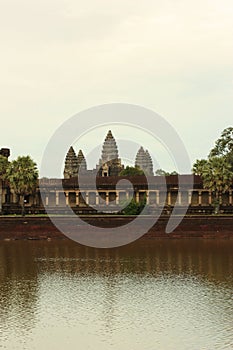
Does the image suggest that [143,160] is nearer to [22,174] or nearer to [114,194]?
[114,194]

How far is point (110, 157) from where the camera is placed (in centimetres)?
13675

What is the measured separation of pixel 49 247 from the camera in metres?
51.0

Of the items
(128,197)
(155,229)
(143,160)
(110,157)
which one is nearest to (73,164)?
(110,157)

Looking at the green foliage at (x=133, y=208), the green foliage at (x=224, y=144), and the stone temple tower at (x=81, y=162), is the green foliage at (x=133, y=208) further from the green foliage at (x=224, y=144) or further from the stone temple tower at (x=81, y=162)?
the stone temple tower at (x=81, y=162)

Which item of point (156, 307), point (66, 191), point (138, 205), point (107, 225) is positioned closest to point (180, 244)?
point (107, 225)

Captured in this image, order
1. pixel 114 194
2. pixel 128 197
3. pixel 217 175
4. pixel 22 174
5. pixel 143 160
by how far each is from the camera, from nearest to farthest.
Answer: pixel 22 174 < pixel 217 175 < pixel 128 197 < pixel 114 194 < pixel 143 160

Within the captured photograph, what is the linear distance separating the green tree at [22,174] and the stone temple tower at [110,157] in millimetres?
57938

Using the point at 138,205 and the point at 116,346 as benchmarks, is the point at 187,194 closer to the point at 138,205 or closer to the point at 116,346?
the point at 138,205

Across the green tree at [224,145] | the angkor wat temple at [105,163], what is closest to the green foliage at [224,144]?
the green tree at [224,145]

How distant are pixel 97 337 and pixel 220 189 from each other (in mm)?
47707

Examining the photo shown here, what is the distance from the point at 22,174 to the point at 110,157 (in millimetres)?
71155

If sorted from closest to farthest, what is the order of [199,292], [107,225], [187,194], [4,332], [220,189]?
1. [4,332]
2. [199,292]
3. [107,225]
4. [220,189]
5. [187,194]

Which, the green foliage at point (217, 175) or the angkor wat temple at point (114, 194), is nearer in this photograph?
the green foliage at point (217, 175)

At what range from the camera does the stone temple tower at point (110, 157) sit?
128 m
